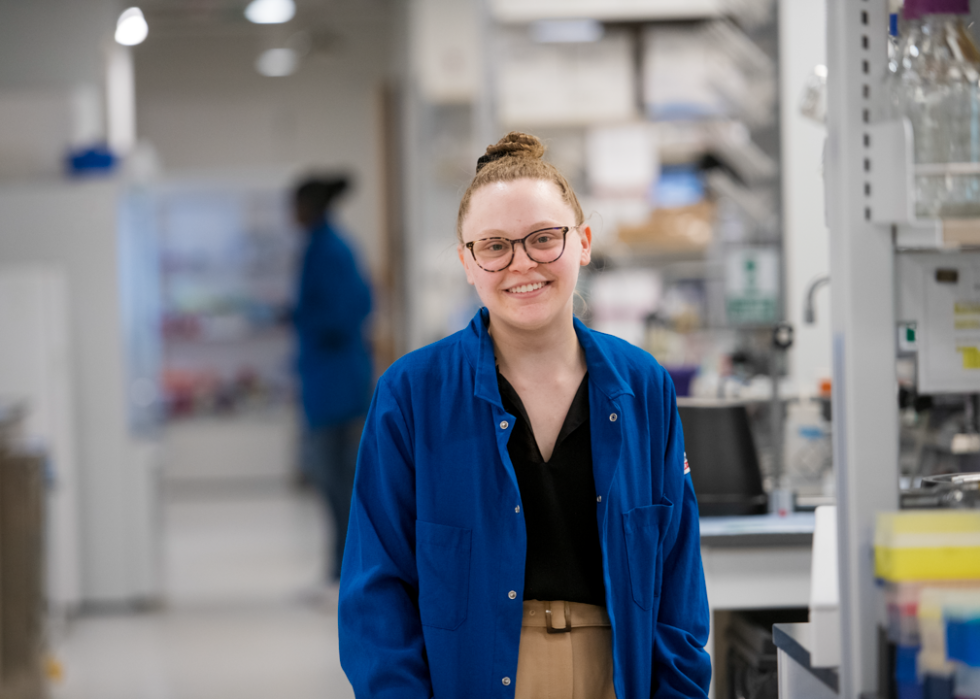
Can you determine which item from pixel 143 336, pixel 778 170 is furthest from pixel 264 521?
pixel 778 170

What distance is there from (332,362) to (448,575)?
3.74 m

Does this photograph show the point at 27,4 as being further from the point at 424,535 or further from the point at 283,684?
the point at 424,535

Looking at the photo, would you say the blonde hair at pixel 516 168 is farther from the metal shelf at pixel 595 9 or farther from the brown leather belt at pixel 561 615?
the metal shelf at pixel 595 9

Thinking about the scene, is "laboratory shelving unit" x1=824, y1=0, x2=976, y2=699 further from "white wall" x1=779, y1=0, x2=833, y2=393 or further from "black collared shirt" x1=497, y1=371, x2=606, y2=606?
"white wall" x1=779, y1=0, x2=833, y2=393

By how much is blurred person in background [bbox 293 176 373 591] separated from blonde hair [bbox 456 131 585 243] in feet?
11.4

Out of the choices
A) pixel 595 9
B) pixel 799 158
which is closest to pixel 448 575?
pixel 799 158

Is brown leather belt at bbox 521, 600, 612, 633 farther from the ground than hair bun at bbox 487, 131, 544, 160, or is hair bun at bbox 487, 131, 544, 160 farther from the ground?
hair bun at bbox 487, 131, 544, 160

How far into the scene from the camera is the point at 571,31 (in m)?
5.46

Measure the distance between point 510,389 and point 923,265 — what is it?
59 centimetres

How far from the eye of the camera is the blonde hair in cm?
152

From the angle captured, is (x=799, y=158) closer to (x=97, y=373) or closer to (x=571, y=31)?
(x=571, y=31)

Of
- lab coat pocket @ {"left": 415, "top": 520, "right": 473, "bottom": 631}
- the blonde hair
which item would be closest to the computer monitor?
the blonde hair

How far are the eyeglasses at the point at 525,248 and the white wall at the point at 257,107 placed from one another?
8.64 m

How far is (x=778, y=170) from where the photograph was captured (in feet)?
11.3
